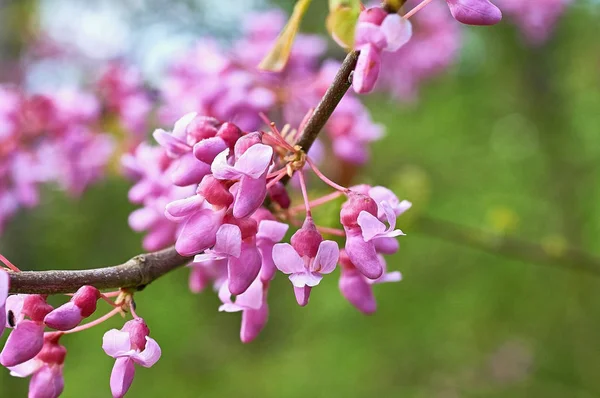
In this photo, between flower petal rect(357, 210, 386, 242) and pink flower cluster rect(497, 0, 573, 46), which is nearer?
flower petal rect(357, 210, 386, 242)

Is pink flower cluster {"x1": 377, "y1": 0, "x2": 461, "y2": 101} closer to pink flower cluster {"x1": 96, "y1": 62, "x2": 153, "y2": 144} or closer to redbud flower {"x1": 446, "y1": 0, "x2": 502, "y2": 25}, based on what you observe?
pink flower cluster {"x1": 96, "y1": 62, "x2": 153, "y2": 144}

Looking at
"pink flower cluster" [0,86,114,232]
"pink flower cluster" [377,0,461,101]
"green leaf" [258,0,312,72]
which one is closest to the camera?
"green leaf" [258,0,312,72]

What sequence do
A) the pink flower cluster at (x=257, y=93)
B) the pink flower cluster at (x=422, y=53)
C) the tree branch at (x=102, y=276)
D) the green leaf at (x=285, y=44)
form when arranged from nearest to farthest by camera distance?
1. the tree branch at (x=102, y=276)
2. the green leaf at (x=285, y=44)
3. the pink flower cluster at (x=257, y=93)
4. the pink flower cluster at (x=422, y=53)

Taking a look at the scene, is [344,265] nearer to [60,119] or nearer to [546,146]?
[60,119]

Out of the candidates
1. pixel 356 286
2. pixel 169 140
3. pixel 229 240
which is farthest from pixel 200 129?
pixel 356 286

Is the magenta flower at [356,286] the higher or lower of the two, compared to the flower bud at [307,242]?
lower

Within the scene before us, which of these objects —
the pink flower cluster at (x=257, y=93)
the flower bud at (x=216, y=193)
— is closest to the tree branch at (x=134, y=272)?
the flower bud at (x=216, y=193)

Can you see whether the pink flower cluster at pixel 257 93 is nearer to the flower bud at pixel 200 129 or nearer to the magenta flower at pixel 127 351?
the flower bud at pixel 200 129

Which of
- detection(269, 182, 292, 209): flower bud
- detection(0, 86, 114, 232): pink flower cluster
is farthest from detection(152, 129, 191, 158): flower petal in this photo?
detection(0, 86, 114, 232): pink flower cluster
